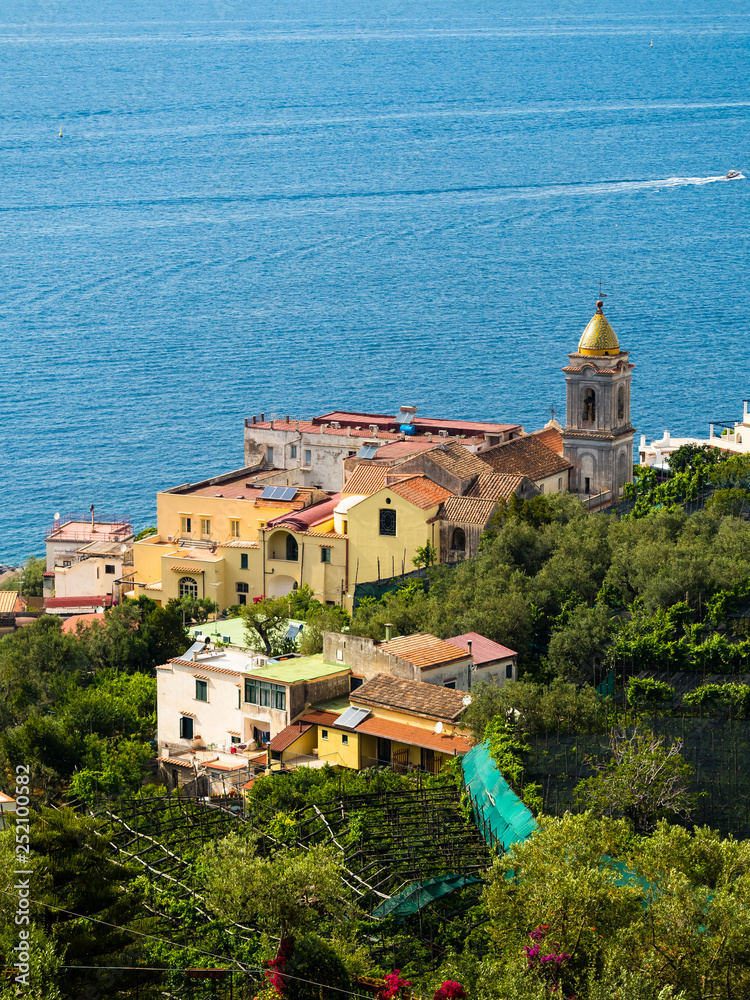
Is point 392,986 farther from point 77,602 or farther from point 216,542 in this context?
point 77,602

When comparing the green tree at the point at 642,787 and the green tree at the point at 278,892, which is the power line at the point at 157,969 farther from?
the green tree at the point at 642,787

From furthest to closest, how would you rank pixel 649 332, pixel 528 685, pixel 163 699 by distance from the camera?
pixel 649 332 < pixel 163 699 < pixel 528 685

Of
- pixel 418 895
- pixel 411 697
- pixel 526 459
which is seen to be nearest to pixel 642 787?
pixel 418 895

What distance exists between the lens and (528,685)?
42.6 metres

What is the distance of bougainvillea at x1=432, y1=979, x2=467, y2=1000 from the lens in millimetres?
26766

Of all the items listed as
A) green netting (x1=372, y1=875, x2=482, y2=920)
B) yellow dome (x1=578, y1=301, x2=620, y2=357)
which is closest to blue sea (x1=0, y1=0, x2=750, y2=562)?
yellow dome (x1=578, y1=301, x2=620, y2=357)

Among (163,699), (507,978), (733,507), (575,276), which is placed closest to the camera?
(507,978)

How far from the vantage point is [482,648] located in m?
47.5

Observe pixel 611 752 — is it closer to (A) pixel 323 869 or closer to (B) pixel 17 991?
(A) pixel 323 869

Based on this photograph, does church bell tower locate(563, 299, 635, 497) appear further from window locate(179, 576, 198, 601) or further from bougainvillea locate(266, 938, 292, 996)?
bougainvillea locate(266, 938, 292, 996)

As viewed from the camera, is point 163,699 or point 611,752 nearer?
point 611,752

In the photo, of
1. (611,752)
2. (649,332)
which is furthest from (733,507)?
(649,332)

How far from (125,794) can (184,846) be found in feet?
23.5

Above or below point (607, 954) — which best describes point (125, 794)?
below
